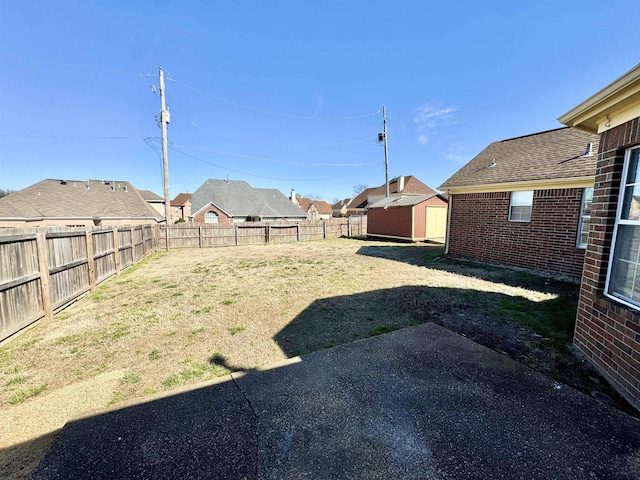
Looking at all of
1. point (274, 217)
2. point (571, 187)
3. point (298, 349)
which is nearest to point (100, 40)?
point (298, 349)

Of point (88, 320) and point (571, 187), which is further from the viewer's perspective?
point (571, 187)

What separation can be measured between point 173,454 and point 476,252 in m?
10.4

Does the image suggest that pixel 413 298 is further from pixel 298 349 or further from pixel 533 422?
pixel 533 422

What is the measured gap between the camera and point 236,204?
30516 mm

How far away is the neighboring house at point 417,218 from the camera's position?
16234 mm

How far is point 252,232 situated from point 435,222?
12.1m

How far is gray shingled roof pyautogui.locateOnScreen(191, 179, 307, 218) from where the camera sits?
29719 mm

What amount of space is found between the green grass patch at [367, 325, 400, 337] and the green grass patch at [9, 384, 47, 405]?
155 inches

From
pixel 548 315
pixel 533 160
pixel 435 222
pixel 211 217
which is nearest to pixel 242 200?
pixel 211 217

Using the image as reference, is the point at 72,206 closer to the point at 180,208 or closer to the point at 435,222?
the point at 180,208

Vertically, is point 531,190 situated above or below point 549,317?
above

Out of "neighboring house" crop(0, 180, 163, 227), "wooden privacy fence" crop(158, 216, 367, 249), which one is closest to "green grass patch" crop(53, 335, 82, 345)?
"wooden privacy fence" crop(158, 216, 367, 249)

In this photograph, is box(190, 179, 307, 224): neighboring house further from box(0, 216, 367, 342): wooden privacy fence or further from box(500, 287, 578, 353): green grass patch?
box(500, 287, 578, 353): green grass patch

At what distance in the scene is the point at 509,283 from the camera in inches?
266
